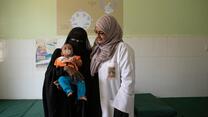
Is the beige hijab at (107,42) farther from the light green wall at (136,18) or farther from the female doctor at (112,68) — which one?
the light green wall at (136,18)

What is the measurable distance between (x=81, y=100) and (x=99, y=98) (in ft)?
0.46

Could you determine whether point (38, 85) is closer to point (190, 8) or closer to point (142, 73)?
point (142, 73)

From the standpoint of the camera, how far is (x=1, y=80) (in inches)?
123

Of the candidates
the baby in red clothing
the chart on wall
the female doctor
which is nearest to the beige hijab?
the female doctor

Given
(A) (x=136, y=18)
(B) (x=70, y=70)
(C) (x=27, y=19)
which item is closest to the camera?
(B) (x=70, y=70)

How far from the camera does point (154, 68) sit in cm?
325

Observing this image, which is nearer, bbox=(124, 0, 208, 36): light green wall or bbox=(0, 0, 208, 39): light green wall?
bbox=(0, 0, 208, 39): light green wall

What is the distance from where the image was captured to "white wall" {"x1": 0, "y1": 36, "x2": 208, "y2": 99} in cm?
311

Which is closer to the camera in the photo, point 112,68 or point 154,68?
point 112,68

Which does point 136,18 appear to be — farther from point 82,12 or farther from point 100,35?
point 100,35

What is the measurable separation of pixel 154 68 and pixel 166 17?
71 centimetres

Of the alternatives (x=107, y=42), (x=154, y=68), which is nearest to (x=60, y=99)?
(x=107, y=42)

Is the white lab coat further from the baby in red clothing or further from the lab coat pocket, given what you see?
the baby in red clothing

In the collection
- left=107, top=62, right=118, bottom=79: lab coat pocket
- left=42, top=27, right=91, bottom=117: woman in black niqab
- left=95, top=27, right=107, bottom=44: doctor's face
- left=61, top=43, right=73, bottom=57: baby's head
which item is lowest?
left=42, top=27, right=91, bottom=117: woman in black niqab
